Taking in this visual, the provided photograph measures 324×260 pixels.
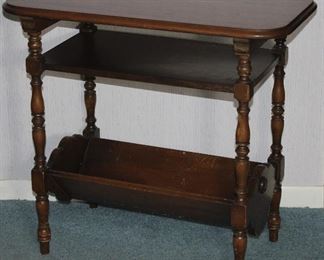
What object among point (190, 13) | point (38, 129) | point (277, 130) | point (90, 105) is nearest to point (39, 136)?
point (38, 129)

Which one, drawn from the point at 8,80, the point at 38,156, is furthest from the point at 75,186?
the point at 8,80

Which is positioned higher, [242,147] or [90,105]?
[242,147]

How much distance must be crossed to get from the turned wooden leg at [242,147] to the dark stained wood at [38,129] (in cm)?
72

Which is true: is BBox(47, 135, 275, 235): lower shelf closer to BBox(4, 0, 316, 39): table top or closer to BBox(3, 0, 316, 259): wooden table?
BBox(3, 0, 316, 259): wooden table

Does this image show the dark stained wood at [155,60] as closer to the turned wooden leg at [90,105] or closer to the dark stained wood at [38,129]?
the dark stained wood at [38,129]

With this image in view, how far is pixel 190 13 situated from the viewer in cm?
275

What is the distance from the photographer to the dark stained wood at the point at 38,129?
2930mm

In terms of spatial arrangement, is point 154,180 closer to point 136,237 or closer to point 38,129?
point 136,237

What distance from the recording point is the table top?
2.59 m

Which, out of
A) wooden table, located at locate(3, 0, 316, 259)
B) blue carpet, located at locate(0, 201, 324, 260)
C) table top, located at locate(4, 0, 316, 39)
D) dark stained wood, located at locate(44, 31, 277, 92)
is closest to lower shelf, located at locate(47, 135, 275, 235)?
wooden table, located at locate(3, 0, 316, 259)

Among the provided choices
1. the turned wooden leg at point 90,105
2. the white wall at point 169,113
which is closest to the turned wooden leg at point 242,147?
the white wall at point 169,113

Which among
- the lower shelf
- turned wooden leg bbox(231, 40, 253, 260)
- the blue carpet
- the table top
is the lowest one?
the blue carpet

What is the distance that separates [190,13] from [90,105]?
0.88 m

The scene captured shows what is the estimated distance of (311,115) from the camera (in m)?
3.47
